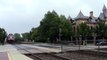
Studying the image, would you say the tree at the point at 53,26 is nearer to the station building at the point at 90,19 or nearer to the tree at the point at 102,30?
the station building at the point at 90,19

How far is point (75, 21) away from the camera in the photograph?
438 ft

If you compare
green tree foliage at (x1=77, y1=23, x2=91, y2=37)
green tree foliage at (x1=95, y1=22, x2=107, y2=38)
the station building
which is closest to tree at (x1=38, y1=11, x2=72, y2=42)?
the station building

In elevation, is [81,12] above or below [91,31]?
above

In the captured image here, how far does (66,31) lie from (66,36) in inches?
137

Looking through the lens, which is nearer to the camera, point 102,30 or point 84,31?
point 102,30

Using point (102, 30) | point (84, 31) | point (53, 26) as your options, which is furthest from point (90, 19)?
point (102, 30)

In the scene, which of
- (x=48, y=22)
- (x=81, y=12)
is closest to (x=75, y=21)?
(x=81, y=12)

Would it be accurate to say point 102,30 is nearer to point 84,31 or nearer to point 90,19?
point 84,31

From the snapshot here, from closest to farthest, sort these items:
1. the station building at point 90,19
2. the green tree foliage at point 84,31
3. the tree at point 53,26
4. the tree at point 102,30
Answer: the tree at point 102,30 → the green tree foliage at point 84,31 → the tree at point 53,26 → the station building at point 90,19

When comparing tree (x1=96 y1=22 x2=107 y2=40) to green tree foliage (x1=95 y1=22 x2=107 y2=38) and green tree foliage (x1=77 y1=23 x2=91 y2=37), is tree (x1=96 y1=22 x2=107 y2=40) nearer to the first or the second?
green tree foliage (x1=95 y1=22 x2=107 y2=38)

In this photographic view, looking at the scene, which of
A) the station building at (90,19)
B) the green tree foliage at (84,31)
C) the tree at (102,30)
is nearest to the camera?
the tree at (102,30)

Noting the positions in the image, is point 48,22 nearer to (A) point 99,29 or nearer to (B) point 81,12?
(B) point 81,12

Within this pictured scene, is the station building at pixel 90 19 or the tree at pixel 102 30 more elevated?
the station building at pixel 90 19

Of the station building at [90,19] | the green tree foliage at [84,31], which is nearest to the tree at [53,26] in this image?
the station building at [90,19]
